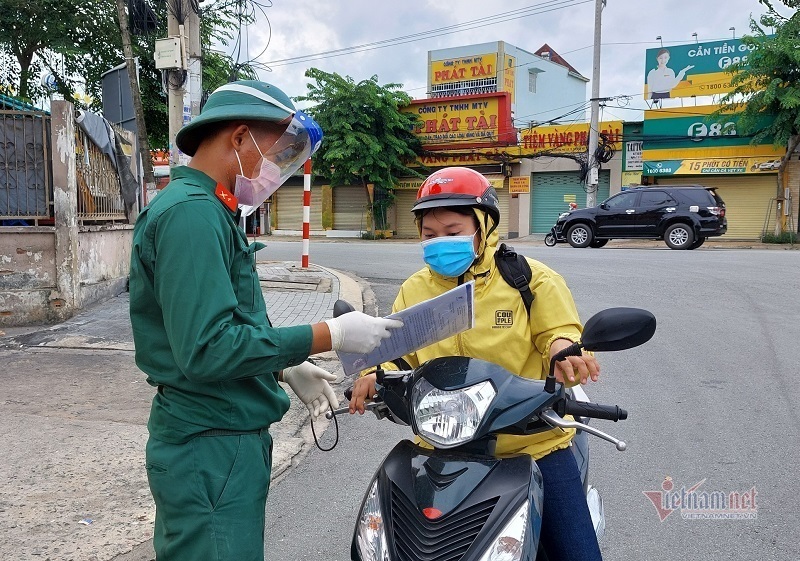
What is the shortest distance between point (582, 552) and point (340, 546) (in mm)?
1440

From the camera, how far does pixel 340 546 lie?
3229mm

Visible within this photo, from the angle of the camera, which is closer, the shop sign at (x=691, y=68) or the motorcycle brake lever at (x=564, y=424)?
the motorcycle brake lever at (x=564, y=424)

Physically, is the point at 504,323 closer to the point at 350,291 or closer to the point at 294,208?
the point at 350,291

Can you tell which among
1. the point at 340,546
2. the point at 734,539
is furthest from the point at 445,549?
the point at 734,539

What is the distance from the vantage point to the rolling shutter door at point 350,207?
3191 centimetres

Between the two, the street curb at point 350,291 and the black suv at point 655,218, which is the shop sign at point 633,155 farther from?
the street curb at point 350,291

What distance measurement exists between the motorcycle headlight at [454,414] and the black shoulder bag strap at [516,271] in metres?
0.49

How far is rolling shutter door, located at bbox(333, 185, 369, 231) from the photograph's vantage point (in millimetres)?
31906

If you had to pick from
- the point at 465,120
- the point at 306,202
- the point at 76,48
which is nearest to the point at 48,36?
the point at 76,48

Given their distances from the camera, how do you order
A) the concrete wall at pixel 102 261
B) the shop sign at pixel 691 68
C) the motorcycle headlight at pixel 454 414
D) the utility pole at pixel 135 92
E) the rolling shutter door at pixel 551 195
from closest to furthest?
the motorcycle headlight at pixel 454 414
the concrete wall at pixel 102 261
the utility pole at pixel 135 92
the shop sign at pixel 691 68
the rolling shutter door at pixel 551 195

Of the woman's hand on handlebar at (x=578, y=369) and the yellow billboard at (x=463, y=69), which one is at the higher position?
the yellow billboard at (x=463, y=69)

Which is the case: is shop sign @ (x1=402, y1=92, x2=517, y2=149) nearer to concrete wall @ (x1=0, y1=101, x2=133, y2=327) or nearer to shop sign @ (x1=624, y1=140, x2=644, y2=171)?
shop sign @ (x1=624, y1=140, x2=644, y2=171)

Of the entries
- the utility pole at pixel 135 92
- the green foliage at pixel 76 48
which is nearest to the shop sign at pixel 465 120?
the green foliage at pixel 76 48

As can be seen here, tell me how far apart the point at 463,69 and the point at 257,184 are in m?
35.6
